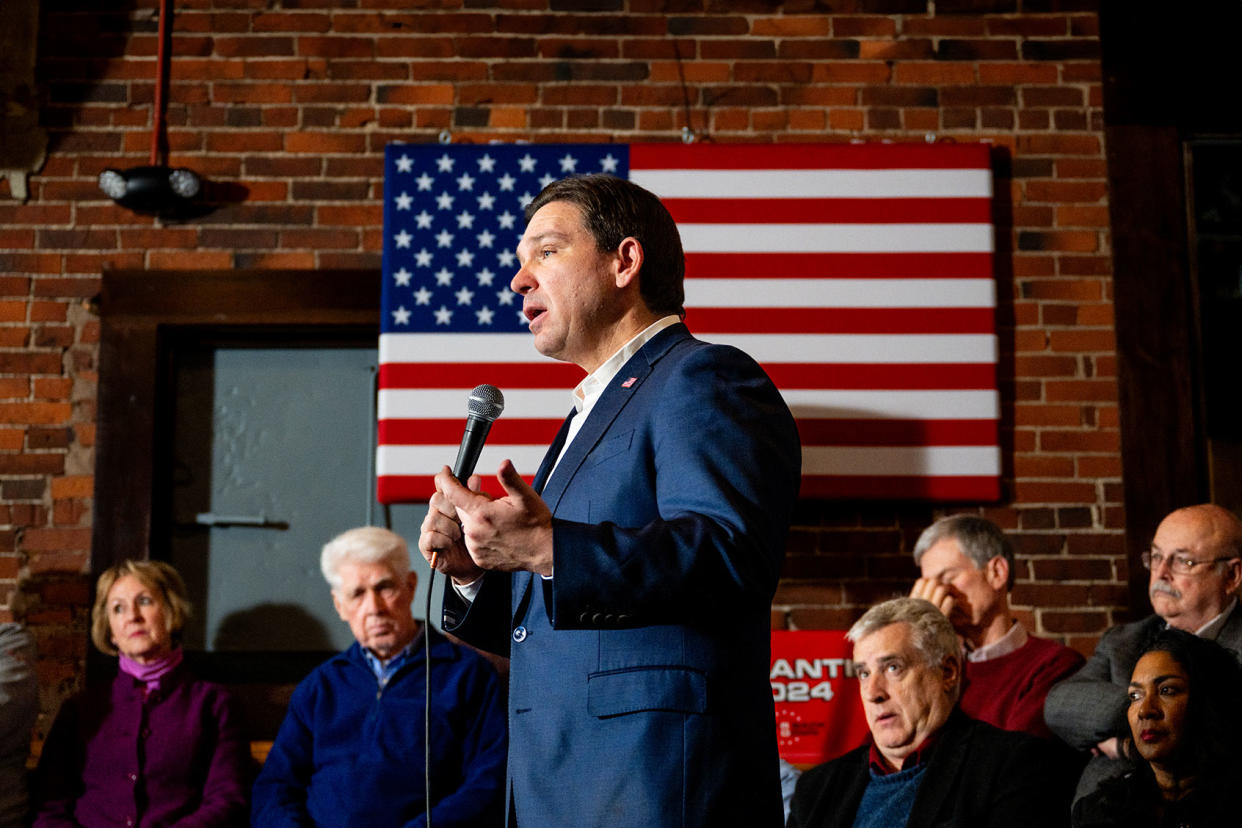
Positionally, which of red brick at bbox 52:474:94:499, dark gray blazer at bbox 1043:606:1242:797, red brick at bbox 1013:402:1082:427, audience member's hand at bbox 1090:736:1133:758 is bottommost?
audience member's hand at bbox 1090:736:1133:758

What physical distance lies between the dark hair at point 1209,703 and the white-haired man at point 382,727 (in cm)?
175

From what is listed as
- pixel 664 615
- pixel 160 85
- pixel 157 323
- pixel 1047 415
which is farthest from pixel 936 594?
pixel 160 85

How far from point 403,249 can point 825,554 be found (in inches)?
71.0

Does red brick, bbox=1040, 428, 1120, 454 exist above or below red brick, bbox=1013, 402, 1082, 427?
below

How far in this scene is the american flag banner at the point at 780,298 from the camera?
14.3 ft

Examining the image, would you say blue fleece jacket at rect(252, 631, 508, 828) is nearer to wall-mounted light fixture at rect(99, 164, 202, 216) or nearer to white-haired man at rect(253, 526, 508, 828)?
white-haired man at rect(253, 526, 508, 828)

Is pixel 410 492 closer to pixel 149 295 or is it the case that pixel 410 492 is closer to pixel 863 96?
pixel 149 295

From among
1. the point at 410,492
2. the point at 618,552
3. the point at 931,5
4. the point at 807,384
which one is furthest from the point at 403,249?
the point at 618,552

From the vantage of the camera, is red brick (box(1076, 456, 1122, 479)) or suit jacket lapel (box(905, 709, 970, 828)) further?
red brick (box(1076, 456, 1122, 479))

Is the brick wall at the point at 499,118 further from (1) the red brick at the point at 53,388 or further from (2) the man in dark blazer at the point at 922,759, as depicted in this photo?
(2) the man in dark blazer at the point at 922,759

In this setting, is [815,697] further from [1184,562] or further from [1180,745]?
[1180,745]

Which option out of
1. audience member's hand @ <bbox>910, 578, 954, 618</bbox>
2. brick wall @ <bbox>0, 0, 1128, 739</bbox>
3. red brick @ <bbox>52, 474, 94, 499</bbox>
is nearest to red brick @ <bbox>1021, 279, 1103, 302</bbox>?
brick wall @ <bbox>0, 0, 1128, 739</bbox>

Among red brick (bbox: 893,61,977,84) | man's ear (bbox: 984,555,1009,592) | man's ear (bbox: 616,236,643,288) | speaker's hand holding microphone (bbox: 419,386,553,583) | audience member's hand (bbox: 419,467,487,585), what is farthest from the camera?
red brick (bbox: 893,61,977,84)

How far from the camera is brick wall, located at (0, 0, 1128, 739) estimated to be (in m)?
4.54
